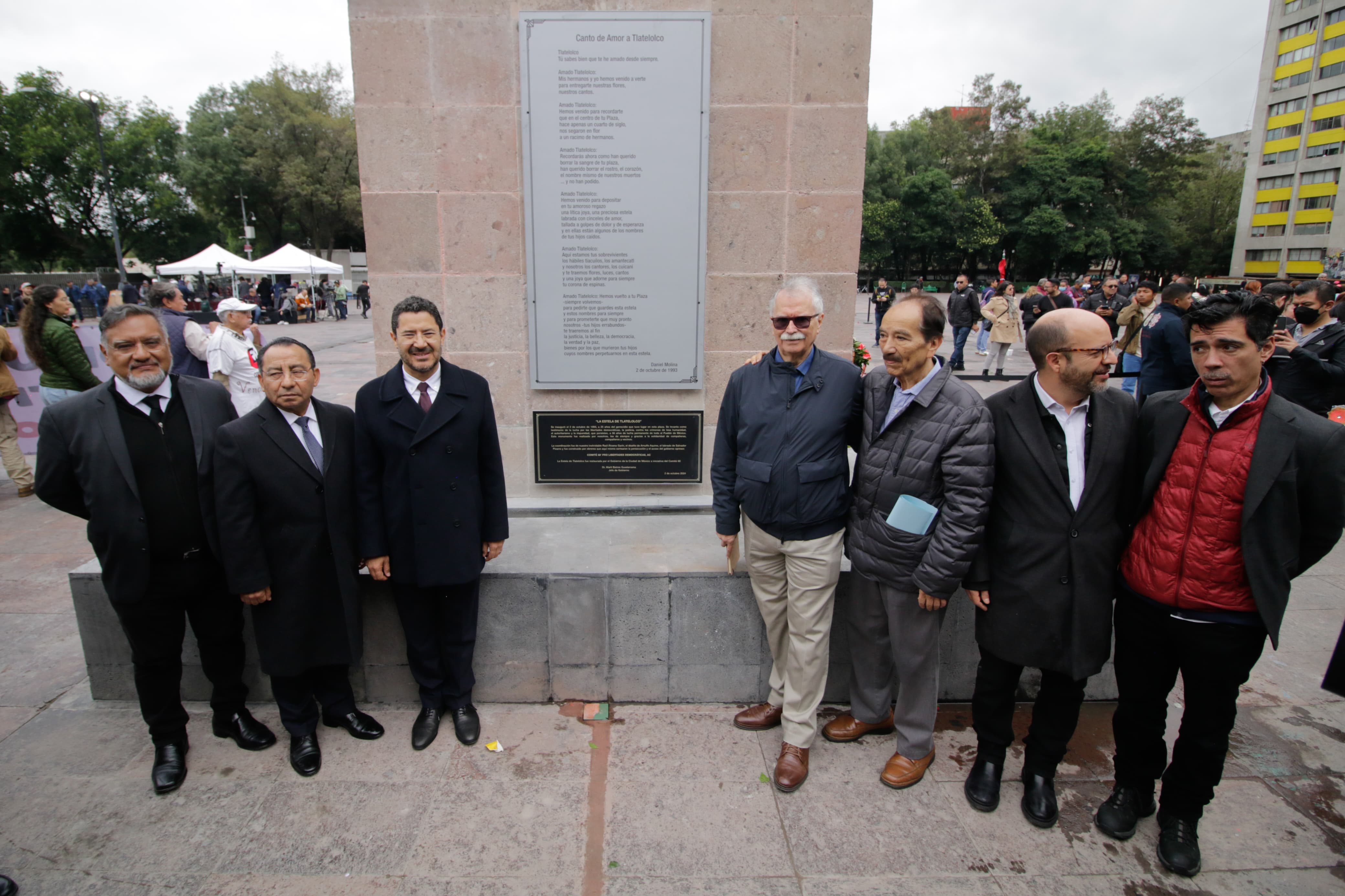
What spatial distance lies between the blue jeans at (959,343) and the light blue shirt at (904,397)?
1314 centimetres

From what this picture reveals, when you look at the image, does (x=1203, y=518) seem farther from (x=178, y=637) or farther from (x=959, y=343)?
(x=959, y=343)

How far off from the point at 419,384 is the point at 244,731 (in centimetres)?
195

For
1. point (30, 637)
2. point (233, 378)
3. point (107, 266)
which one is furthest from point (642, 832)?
point (107, 266)

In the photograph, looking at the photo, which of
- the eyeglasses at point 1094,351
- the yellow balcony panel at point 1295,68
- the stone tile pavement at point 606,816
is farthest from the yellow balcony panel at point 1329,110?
the eyeglasses at point 1094,351

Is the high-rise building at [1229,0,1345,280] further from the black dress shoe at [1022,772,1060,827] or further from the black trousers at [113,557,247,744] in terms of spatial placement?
the black trousers at [113,557,247,744]

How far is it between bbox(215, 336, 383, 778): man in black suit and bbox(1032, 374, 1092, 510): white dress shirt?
3026 millimetres

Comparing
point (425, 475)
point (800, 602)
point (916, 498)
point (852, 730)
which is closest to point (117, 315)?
point (425, 475)

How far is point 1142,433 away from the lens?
2.81 meters

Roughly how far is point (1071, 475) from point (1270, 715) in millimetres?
2322

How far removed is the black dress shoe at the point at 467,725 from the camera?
3.47 metres

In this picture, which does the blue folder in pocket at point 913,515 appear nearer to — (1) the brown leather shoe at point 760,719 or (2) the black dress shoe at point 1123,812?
(1) the brown leather shoe at point 760,719

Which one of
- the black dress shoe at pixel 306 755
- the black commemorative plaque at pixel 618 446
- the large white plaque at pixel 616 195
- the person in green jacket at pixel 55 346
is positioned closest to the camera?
the black dress shoe at pixel 306 755

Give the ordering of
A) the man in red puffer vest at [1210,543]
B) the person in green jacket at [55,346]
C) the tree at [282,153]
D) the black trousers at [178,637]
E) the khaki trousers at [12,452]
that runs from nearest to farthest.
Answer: the man in red puffer vest at [1210,543], the black trousers at [178,637], the person in green jacket at [55,346], the khaki trousers at [12,452], the tree at [282,153]

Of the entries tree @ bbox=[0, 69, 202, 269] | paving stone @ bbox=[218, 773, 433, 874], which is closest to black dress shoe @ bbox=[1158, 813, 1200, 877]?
paving stone @ bbox=[218, 773, 433, 874]
